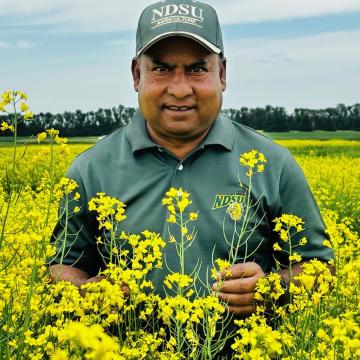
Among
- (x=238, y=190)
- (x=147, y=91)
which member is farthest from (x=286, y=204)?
(x=147, y=91)

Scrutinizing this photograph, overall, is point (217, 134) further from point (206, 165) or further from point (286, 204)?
point (286, 204)

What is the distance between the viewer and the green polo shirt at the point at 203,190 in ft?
8.76

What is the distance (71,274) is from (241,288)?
2.81ft

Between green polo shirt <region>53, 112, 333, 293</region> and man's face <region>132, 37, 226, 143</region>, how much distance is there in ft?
0.50

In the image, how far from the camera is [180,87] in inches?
102

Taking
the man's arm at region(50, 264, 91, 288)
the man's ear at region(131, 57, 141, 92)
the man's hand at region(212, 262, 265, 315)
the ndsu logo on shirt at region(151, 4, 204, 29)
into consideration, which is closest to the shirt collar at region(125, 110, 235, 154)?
the man's ear at region(131, 57, 141, 92)

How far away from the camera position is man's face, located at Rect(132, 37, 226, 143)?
262 cm

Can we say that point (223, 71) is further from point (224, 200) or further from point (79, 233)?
point (79, 233)

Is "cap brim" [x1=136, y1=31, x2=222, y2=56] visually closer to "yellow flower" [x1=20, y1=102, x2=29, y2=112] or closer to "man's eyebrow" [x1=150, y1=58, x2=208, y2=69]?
"man's eyebrow" [x1=150, y1=58, x2=208, y2=69]

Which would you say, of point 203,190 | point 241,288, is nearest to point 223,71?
point 203,190

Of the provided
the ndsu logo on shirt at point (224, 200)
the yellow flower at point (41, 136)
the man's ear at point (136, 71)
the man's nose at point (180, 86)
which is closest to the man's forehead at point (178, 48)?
the man's nose at point (180, 86)

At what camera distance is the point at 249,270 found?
2.27 m

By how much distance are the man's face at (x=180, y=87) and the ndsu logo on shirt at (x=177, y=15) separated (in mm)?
98

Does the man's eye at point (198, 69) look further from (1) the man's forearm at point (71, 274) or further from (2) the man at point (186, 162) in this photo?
(1) the man's forearm at point (71, 274)
